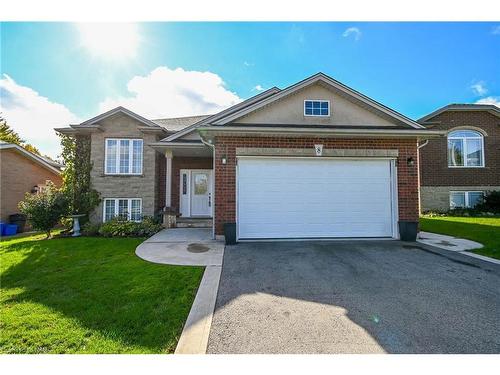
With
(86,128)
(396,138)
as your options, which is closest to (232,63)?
(396,138)

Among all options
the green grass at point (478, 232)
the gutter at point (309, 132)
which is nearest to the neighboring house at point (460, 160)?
the green grass at point (478, 232)

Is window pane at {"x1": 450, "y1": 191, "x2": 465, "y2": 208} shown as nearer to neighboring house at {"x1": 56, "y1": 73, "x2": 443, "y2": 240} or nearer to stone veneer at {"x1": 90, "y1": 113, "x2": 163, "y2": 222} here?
neighboring house at {"x1": 56, "y1": 73, "x2": 443, "y2": 240}

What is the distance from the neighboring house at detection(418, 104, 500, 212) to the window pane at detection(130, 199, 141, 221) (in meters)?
17.0

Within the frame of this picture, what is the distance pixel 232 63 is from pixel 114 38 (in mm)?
4620

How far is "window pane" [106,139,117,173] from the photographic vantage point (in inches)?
469

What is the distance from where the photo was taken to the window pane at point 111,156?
11.9 m

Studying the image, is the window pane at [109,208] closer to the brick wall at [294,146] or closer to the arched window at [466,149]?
the brick wall at [294,146]

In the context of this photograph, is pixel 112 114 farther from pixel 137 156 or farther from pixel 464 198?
pixel 464 198

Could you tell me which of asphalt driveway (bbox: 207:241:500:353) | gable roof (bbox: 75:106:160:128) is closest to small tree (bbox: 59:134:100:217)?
gable roof (bbox: 75:106:160:128)

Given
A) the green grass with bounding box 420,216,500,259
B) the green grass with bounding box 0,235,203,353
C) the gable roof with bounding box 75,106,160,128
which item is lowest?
the green grass with bounding box 0,235,203,353

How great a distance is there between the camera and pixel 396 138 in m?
8.23

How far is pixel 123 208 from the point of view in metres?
11.9

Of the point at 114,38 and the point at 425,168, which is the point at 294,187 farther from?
the point at 425,168

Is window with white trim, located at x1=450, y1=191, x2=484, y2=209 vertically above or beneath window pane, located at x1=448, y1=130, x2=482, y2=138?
beneath
